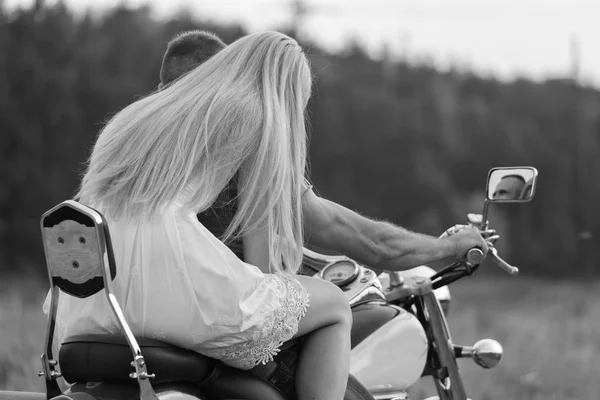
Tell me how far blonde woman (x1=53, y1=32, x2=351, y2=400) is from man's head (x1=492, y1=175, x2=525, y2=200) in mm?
686

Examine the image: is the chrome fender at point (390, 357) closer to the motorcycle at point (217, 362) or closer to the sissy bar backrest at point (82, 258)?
the motorcycle at point (217, 362)

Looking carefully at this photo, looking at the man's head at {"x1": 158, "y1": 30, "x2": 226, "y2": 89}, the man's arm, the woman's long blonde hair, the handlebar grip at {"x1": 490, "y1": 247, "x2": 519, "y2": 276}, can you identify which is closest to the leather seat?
the woman's long blonde hair

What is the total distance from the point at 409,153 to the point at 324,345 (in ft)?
97.9

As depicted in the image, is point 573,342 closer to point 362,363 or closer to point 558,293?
point 362,363

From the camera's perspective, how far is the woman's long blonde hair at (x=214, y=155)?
88.1 inches

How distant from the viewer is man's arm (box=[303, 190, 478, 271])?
2.64 m

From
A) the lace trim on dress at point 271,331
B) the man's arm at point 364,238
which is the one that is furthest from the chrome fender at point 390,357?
the lace trim on dress at point 271,331

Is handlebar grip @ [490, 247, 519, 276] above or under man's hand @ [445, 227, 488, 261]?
under

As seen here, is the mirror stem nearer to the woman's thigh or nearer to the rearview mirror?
the rearview mirror

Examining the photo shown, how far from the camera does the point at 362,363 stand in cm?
277

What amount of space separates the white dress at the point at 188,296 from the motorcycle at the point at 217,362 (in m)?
0.06

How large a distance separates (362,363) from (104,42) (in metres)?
21.9

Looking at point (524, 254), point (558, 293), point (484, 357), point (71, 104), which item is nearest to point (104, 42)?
point (71, 104)

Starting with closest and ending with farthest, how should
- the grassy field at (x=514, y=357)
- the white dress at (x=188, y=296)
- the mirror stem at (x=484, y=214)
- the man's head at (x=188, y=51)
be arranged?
the white dress at (x=188, y=296) < the mirror stem at (x=484, y=214) < the man's head at (x=188, y=51) < the grassy field at (x=514, y=357)
